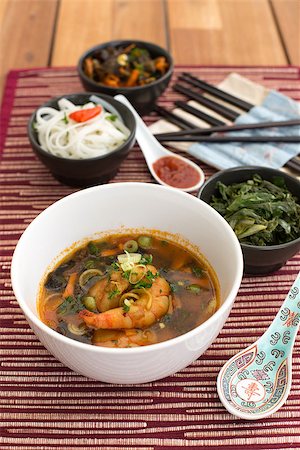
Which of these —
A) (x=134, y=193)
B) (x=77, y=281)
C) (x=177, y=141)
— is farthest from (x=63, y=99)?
(x=77, y=281)

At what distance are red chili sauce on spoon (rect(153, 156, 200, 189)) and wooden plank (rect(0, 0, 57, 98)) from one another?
97cm

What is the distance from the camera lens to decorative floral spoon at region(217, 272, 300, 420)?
1.41 meters

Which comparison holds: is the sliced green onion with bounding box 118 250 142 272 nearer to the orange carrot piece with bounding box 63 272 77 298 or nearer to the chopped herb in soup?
the chopped herb in soup

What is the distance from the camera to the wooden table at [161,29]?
2936 millimetres

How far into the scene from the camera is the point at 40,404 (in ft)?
4.78

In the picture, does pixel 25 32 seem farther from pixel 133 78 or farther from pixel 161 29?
pixel 133 78

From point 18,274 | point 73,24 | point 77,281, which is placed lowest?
point 73,24

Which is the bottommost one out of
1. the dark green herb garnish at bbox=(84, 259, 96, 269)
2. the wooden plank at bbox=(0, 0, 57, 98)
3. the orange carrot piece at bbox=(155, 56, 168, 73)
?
the wooden plank at bbox=(0, 0, 57, 98)

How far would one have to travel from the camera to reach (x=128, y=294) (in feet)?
4.70

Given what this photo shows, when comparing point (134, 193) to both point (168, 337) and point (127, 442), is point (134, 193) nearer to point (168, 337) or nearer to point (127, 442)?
point (168, 337)

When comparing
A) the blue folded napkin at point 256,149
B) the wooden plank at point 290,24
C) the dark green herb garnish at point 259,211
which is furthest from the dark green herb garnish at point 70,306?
the wooden plank at point 290,24

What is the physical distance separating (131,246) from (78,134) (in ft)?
1.90

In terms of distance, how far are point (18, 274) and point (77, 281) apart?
206 mm

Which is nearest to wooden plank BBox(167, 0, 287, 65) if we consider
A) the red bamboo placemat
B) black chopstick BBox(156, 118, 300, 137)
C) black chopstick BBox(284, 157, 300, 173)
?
black chopstick BBox(156, 118, 300, 137)
